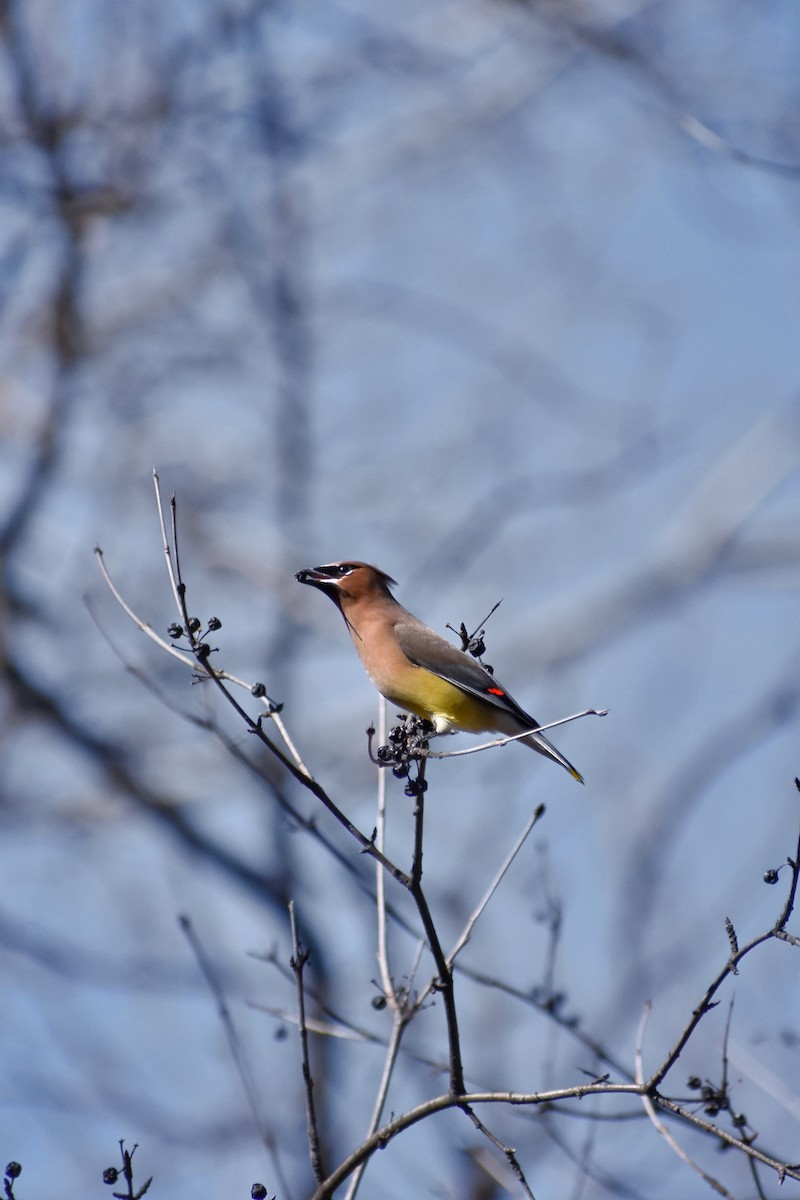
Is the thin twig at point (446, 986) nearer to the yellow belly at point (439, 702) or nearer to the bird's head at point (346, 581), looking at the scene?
the yellow belly at point (439, 702)

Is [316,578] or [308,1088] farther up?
[316,578]

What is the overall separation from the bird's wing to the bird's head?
37 centimetres

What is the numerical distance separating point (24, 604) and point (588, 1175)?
9.21 m

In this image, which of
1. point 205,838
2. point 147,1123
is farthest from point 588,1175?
point 205,838

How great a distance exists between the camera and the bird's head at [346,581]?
17.6 ft

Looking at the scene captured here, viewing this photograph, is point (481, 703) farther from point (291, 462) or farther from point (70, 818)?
point (70, 818)

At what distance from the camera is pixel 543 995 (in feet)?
14.3

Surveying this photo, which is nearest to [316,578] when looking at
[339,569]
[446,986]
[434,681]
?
[339,569]

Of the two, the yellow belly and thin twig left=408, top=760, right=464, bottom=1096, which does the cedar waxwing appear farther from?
thin twig left=408, top=760, right=464, bottom=1096

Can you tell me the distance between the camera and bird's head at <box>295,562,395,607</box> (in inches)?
211

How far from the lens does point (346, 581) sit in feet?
17.7

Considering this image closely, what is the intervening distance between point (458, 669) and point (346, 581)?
65cm

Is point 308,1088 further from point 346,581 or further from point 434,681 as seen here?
point 346,581

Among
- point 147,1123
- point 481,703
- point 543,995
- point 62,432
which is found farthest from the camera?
point 62,432
